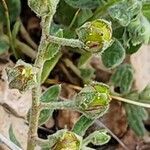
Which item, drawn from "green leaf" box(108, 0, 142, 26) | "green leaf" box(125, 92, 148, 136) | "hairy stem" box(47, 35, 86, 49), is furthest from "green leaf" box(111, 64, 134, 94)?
"hairy stem" box(47, 35, 86, 49)

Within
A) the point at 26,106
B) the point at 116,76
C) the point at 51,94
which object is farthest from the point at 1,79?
the point at 116,76

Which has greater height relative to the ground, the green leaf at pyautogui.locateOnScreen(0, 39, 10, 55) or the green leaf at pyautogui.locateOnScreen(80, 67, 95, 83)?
the green leaf at pyautogui.locateOnScreen(0, 39, 10, 55)

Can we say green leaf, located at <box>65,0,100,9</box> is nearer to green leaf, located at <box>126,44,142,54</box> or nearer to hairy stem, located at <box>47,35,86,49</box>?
green leaf, located at <box>126,44,142,54</box>

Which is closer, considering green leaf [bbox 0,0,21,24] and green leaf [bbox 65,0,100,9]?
green leaf [bbox 65,0,100,9]

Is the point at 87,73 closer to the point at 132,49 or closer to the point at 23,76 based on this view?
the point at 132,49

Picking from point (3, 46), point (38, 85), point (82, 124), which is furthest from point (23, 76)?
point (3, 46)

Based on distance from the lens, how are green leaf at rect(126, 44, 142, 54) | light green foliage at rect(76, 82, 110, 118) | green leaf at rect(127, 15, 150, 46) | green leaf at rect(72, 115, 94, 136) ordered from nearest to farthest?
light green foliage at rect(76, 82, 110, 118) < green leaf at rect(72, 115, 94, 136) < green leaf at rect(127, 15, 150, 46) < green leaf at rect(126, 44, 142, 54)
